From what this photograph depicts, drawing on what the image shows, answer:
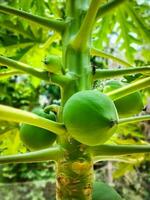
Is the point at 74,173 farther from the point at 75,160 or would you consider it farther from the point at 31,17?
the point at 31,17

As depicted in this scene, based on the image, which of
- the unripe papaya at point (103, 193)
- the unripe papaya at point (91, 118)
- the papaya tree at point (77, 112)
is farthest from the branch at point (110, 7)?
the unripe papaya at point (103, 193)

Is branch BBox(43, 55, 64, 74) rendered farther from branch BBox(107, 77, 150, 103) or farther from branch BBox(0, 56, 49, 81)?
branch BBox(107, 77, 150, 103)

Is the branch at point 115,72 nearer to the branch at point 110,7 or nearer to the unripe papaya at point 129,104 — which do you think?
the unripe papaya at point 129,104

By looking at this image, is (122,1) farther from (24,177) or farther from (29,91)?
(24,177)

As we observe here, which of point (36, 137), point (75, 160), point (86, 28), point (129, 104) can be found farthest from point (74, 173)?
point (86, 28)

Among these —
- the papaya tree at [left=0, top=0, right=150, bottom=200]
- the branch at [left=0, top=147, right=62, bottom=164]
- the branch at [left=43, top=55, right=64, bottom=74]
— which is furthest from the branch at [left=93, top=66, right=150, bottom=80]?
the branch at [left=0, top=147, right=62, bottom=164]
